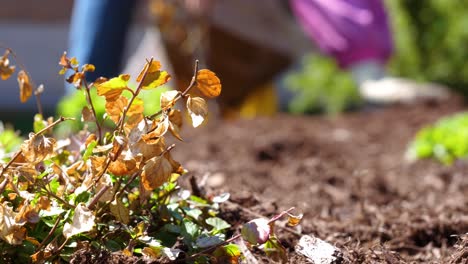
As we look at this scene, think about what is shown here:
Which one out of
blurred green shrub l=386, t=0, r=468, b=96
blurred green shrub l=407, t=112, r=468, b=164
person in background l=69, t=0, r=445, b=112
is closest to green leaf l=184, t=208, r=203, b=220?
person in background l=69, t=0, r=445, b=112

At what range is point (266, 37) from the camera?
8.27 m

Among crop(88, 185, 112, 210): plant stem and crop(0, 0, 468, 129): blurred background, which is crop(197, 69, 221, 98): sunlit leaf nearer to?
crop(88, 185, 112, 210): plant stem

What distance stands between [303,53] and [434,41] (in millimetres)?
3526

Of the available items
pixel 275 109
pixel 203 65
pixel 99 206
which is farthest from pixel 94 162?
pixel 275 109

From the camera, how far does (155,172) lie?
1735 millimetres

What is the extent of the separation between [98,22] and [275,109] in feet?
14.6

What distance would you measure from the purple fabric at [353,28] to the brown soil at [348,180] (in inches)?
26.8

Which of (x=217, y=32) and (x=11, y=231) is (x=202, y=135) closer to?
(x=217, y=32)

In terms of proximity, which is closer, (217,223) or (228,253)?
(228,253)

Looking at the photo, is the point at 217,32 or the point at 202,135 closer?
the point at 202,135

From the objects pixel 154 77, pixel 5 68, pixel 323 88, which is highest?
pixel 154 77

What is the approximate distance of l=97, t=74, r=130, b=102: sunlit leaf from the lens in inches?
69.6

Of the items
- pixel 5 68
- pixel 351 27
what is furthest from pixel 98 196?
pixel 351 27

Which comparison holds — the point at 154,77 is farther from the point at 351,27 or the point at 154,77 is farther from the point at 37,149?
the point at 351,27
